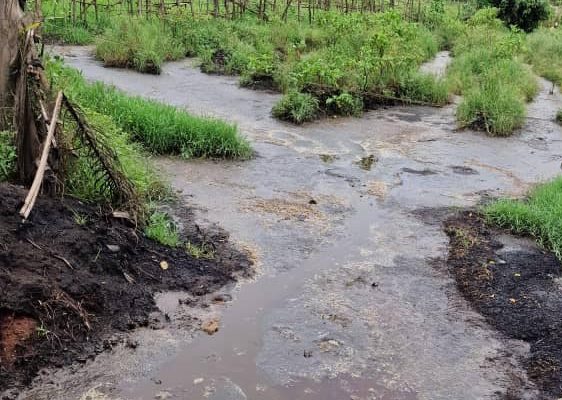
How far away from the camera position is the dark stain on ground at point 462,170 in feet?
28.1

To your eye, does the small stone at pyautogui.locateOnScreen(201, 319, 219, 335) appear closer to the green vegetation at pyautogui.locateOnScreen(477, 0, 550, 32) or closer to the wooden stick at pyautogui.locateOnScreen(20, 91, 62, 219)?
the wooden stick at pyautogui.locateOnScreen(20, 91, 62, 219)

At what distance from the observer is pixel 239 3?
1867 centimetres

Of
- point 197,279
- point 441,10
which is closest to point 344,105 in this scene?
point 197,279

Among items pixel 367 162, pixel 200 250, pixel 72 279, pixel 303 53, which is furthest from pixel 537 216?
pixel 303 53

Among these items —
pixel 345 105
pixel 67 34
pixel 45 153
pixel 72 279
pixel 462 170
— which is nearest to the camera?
pixel 72 279

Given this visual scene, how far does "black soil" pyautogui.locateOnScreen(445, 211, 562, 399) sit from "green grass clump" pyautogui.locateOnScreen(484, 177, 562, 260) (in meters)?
0.17

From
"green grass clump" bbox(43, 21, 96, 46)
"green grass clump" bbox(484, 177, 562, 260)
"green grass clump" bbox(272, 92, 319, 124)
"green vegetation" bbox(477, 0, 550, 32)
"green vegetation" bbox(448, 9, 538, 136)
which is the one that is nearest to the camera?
"green grass clump" bbox(484, 177, 562, 260)

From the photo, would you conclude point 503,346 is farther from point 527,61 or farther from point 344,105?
point 527,61

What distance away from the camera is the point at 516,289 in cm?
534

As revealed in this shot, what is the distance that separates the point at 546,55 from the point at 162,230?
1522cm

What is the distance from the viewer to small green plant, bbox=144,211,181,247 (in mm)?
5426

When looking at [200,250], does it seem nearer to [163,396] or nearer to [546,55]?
[163,396]

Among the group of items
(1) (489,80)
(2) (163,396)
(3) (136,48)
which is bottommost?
(2) (163,396)

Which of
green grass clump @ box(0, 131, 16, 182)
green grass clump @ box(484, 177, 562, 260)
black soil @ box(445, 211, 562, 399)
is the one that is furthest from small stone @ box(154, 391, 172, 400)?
green grass clump @ box(484, 177, 562, 260)
